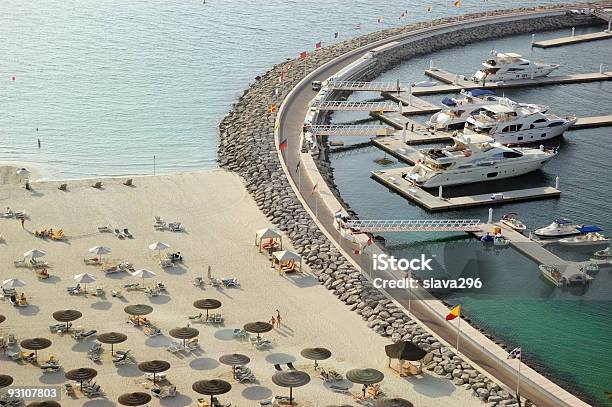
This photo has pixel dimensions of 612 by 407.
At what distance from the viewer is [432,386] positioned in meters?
49.0

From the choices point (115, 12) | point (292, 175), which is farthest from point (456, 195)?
point (115, 12)

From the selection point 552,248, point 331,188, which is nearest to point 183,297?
point 331,188

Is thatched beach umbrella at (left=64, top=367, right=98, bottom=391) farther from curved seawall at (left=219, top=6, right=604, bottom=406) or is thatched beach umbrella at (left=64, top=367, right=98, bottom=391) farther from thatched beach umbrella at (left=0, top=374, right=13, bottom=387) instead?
curved seawall at (left=219, top=6, right=604, bottom=406)

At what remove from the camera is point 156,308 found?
55969 millimetres

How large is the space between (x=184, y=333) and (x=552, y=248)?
25.8 metres

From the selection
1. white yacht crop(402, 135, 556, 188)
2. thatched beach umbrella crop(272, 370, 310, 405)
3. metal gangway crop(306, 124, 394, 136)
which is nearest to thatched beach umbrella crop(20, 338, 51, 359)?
thatched beach umbrella crop(272, 370, 310, 405)

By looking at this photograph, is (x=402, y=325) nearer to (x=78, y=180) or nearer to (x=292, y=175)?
(x=292, y=175)

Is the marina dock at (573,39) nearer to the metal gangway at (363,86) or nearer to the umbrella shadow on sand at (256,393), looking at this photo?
the metal gangway at (363,86)

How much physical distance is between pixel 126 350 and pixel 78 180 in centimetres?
2675

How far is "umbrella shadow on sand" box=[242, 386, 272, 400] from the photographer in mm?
47591

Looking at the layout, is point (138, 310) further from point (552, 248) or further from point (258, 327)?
point (552, 248)

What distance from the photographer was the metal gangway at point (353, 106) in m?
92.0

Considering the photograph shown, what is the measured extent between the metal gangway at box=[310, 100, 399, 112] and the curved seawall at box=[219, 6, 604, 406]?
1.56 metres

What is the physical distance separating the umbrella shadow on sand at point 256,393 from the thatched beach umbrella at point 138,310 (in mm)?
7938
